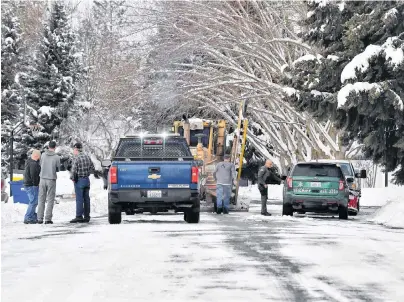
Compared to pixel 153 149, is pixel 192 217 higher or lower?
lower

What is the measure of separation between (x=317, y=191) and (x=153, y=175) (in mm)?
6237

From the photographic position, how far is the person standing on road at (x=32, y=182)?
2038 centimetres

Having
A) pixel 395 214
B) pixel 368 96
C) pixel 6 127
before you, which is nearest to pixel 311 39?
pixel 368 96

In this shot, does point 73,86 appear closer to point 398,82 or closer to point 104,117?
point 104,117

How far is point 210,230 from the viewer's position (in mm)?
17375

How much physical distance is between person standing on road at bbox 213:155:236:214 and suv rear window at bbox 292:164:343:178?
6.27 feet

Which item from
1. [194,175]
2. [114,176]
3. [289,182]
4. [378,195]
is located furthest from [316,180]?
[378,195]

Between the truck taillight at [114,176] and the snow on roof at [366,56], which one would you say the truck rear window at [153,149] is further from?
the snow on roof at [366,56]

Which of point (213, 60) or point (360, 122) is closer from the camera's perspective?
point (360, 122)

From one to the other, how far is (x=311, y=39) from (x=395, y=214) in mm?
7850

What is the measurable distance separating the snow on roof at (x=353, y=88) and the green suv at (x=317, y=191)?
1941mm

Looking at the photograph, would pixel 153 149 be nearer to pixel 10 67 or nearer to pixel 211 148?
pixel 211 148

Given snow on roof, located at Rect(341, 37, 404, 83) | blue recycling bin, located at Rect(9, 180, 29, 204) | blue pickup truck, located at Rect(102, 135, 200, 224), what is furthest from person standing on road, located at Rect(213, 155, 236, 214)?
blue recycling bin, located at Rect(9, 180, 29, 204)

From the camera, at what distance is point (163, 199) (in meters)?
19.5
